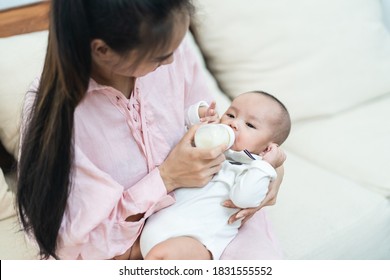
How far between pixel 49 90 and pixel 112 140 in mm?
176

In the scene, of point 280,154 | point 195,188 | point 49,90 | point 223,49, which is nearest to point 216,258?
point 195,188

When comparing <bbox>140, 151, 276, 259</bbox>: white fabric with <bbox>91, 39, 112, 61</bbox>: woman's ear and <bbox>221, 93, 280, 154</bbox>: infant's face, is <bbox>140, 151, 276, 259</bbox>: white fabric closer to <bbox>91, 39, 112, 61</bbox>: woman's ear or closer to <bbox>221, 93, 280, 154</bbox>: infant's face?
<bbox>221, 93, 280, 154</bbox>: infant's face

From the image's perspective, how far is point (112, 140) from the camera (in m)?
0.96

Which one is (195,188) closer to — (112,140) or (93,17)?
(112,140)

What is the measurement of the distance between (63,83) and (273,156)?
47cm

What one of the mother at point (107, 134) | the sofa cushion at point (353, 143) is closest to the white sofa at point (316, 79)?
the sofa cushion at point (353, 143)

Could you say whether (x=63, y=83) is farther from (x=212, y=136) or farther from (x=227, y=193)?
(x=227, y=193)

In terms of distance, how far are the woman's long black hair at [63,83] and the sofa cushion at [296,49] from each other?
0.76 meters

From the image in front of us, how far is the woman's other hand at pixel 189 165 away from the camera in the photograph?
0.94 metres

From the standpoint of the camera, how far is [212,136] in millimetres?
957

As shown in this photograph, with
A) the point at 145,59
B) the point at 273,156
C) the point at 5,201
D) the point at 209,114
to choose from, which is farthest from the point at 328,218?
the point at 5,201

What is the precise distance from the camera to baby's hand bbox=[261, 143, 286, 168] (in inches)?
40.4

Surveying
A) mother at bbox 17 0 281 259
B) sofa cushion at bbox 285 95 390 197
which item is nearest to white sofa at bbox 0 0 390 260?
sofa cushion at bbox 285 95 390 197

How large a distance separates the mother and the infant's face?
11cm
